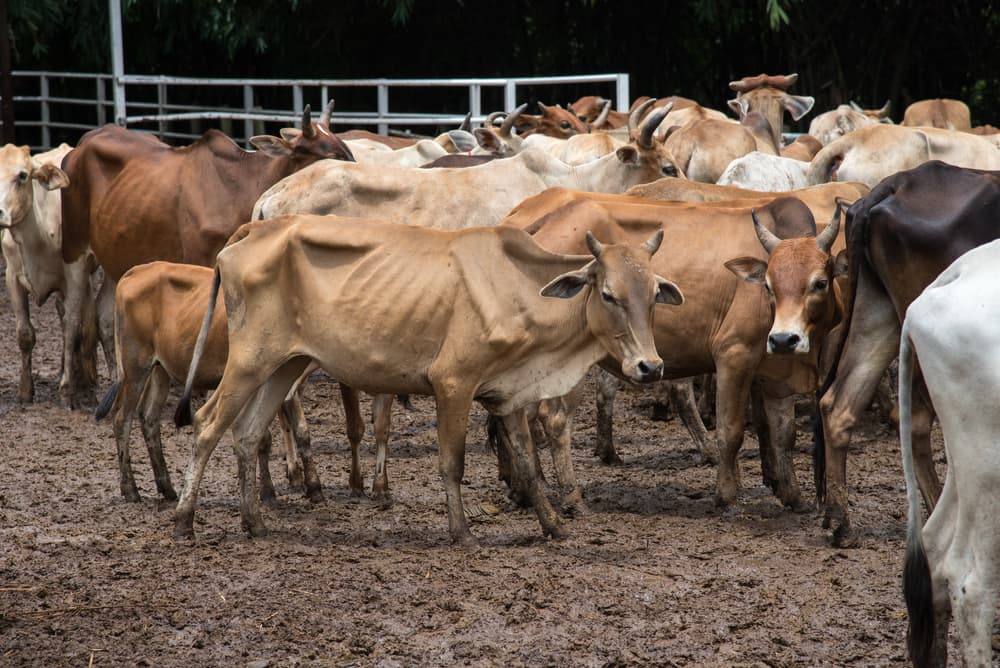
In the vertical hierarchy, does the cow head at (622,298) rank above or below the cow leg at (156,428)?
above

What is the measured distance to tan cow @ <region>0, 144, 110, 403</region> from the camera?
1100cm

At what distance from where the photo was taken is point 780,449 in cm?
786

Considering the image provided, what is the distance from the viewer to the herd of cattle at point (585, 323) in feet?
16.8

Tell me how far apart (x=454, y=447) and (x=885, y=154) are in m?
5.49

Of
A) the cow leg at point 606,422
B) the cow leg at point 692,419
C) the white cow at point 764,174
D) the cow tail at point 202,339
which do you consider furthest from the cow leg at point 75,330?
the white cow at point 764,174

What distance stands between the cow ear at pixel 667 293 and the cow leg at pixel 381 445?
6.13 feet

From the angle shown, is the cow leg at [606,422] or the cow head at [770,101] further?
the cow head at [770,101]

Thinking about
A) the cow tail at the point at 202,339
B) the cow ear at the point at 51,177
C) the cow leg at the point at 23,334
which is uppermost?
the cow ear at the point at 51,177

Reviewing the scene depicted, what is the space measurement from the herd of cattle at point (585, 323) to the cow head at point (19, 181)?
229cm

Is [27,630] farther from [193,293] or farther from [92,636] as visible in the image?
[193,293]

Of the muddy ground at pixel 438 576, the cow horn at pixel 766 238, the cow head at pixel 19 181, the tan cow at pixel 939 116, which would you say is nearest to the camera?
the muddy ground at pixel 438 576

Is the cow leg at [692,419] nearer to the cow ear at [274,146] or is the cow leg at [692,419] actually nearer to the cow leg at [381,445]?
the cow leg at [381,445]

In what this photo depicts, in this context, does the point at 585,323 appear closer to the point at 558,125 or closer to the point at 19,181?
the point at 19,181

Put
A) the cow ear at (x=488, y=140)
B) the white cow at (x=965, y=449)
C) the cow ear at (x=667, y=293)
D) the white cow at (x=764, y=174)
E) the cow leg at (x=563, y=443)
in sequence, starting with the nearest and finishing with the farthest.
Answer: the white cow at (x=965, y=449)
the cow ear at (x=667, y=293)
the cow leg at (x=563, y=443)
the white cow at (x=764, y=174)
the cow ear at (x=488, y=140)
